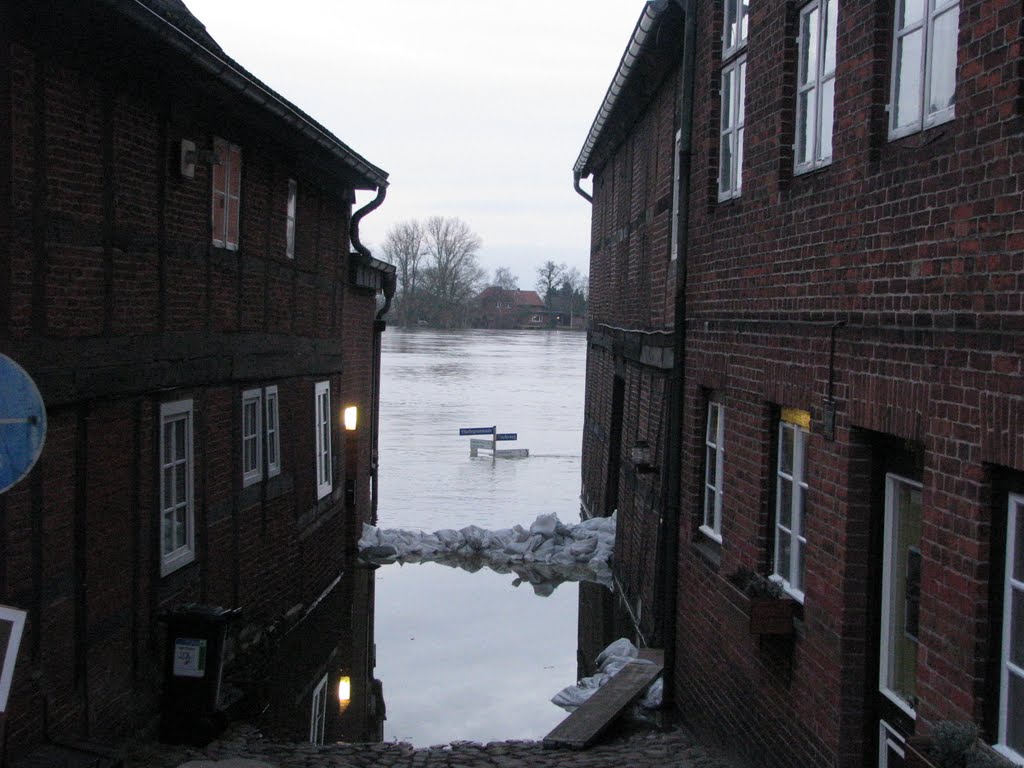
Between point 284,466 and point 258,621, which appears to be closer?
point 258,621

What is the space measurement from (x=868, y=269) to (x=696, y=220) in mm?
3575

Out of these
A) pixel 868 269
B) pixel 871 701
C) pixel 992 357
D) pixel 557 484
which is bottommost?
pixel 557 484

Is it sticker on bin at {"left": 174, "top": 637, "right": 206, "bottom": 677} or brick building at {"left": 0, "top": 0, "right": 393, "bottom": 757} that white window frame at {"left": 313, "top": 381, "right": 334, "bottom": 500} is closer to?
brick building at {"left": 0, "top": 0, "right": 393, "bottom": 757}

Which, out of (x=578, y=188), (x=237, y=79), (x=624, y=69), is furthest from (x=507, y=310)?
(x=237, y=79)

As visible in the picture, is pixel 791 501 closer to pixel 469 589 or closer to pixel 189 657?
pixel 189 657

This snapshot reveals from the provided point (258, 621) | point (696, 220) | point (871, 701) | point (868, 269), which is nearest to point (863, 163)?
point (868, 269)

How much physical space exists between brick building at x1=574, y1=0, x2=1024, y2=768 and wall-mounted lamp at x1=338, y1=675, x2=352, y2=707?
314cm

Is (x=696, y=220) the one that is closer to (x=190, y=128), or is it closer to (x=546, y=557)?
(x=190, y=128)

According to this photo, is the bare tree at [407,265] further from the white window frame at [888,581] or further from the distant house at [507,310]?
the white window frame at [888,581]

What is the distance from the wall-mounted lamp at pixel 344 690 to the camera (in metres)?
10.8

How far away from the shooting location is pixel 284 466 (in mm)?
13180

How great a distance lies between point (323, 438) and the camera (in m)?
15.2

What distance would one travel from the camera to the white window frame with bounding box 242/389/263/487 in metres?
11.7

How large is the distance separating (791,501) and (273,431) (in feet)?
23.7
